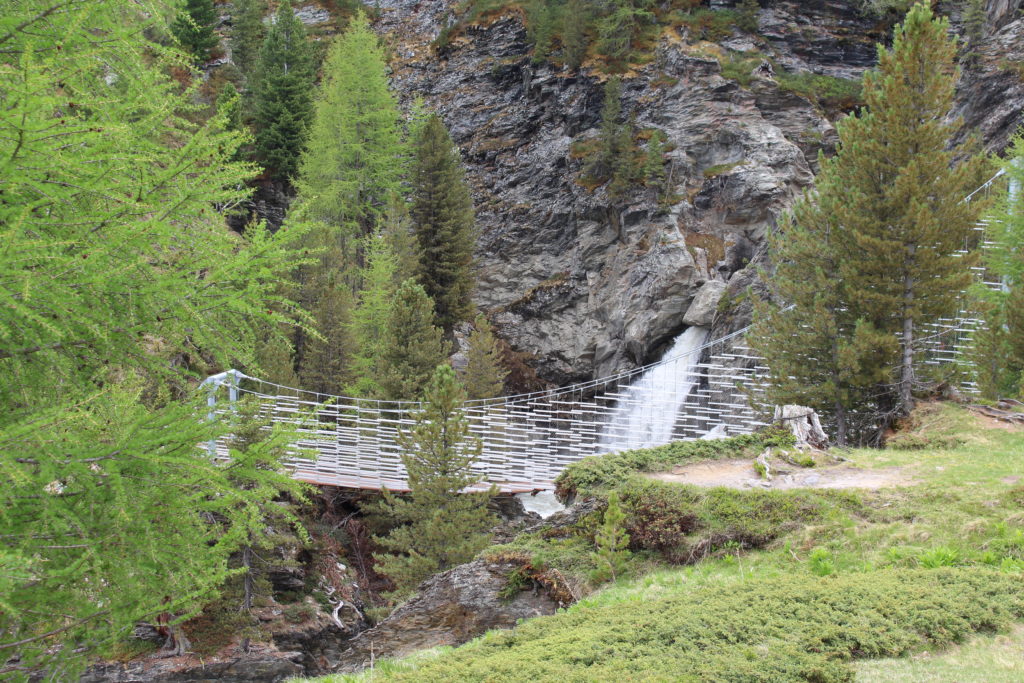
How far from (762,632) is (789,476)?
183 inches

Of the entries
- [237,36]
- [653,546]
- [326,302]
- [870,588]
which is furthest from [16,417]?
[237,36]

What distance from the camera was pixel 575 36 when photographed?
106ft

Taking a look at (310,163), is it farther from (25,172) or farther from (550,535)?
(25,172)

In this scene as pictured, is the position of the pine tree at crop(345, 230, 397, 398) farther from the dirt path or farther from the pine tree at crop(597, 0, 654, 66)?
the pine tree at crop(597, 0, 654, 66)

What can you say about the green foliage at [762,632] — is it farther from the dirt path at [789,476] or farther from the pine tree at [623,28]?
the pine tree at [623,28]

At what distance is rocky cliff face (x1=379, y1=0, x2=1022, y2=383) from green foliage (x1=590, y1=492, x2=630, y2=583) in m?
18.4

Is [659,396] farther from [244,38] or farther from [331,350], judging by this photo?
[244,38]

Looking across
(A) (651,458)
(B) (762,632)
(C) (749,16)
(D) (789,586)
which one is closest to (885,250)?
(A) (651,458)

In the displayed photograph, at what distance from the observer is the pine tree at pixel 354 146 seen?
1039 inches

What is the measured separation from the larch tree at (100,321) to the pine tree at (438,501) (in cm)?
906

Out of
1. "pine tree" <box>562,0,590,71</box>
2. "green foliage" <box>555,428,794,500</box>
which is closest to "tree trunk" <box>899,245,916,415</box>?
"green foliage" <box>555,428,794,500</box>

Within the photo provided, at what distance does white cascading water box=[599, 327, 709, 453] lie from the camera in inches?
813

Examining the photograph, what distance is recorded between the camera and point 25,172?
11.1 feet

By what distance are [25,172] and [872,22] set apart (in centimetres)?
3831
